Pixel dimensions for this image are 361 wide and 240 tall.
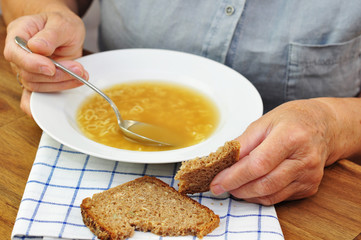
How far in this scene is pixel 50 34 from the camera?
1526mm

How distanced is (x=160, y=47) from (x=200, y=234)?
107 cm

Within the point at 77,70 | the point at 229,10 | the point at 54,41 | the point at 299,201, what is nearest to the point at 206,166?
the point at 299,201

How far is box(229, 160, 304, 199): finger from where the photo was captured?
3.84ft

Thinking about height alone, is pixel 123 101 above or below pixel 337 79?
below

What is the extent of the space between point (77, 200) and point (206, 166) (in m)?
0.35

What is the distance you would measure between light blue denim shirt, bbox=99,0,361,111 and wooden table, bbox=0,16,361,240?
0.53 metres

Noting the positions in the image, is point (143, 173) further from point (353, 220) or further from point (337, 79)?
point (337, 79)

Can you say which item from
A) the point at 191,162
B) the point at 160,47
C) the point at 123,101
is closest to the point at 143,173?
the point at 191,162

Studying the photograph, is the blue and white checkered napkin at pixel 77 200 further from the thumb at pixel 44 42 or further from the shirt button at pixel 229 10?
the shirt button at pixel 229 10

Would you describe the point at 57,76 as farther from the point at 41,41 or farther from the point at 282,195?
the point at 282,195

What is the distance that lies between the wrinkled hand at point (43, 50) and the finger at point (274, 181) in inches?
28.4

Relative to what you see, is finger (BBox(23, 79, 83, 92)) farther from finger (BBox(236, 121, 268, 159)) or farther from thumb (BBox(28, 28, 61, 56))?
finger (BBox(236, 121, 268, 159))

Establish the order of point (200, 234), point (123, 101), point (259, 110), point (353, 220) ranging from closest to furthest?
point (200, 234) → point (353, 220) → point (259, 110) → point (123, 101)

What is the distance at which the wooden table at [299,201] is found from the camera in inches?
45.1
